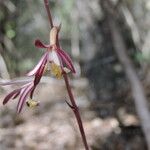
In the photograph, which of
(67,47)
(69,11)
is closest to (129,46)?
(69,11)

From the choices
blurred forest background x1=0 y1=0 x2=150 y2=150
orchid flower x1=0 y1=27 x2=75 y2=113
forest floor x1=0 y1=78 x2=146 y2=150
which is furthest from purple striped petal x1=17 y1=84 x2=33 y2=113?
forest floor x1=0 y1=78 x2=146 y2=150

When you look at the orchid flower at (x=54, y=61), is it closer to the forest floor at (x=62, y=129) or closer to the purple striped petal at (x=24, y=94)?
the purple striped petal at (x=24, y=94)

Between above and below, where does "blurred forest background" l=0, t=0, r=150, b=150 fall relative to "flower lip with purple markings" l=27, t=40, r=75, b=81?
above

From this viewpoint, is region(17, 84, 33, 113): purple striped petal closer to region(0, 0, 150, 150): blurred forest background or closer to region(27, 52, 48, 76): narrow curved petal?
region(27, 52, 48, 76): narrow curved petal

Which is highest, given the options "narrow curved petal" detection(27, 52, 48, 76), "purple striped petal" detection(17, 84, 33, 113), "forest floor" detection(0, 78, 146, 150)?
"forest floor" detection(0, 78, 146, 150)

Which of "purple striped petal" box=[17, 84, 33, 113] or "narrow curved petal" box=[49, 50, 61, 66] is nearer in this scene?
"narrow curved petal" box=[49, 50, 61, 66]

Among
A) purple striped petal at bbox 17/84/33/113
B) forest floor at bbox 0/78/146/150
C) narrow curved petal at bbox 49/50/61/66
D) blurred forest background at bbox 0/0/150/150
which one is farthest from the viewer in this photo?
forest floor at bbox 0/78/146/150

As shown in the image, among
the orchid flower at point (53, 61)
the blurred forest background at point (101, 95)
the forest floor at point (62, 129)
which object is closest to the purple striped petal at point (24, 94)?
the orchid flower at point (53, 61)

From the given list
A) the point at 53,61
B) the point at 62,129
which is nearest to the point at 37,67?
the point at 53,61
